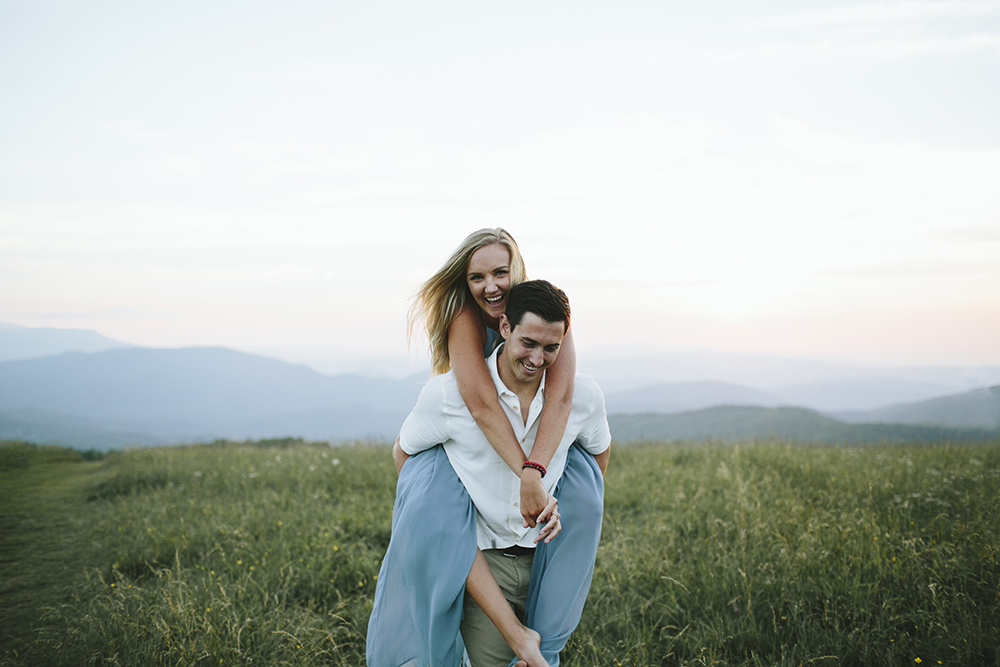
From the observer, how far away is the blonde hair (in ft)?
11.5

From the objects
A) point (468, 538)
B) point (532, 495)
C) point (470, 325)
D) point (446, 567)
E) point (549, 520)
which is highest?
point (470, 325)

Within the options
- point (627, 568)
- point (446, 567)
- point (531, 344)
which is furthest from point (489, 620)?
point (627, 568)

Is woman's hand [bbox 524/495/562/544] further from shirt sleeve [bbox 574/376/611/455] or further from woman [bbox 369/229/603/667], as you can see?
shirt sleeve [bbox 574/376/611/455]

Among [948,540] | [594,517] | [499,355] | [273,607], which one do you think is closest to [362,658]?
[273,607]

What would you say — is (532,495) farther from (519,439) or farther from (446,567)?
(446,567)

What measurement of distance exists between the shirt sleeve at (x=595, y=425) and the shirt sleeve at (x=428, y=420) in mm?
705

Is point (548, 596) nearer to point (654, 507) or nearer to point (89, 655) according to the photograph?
point (89, 655)

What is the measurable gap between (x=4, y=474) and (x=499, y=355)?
9.74 meters

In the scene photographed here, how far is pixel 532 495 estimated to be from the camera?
8.22 feet

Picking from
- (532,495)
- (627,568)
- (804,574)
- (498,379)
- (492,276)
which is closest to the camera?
(532,495)

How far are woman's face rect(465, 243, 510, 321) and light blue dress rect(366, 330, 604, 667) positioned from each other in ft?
3.22

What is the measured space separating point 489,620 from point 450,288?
1.92m

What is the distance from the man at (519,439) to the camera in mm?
2602

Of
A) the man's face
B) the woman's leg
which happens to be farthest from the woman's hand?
the man's face
